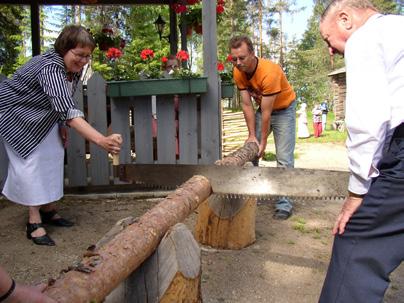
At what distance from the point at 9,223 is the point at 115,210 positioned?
3.97ft

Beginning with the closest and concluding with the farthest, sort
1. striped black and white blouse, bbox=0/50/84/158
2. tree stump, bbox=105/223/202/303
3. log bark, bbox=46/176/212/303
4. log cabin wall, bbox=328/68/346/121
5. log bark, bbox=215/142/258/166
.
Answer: log bark, bbox=46/176/212/303, tree stump, bbox=105/223/202/303, striped black and white blouse, bbox=0/50/84/158, log bark, bbox=215/142/258/166, log cabin wall, bbox=328/68/346/121

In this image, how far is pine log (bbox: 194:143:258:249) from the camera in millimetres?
4266

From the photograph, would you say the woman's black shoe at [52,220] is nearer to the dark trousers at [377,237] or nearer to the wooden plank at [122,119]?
the wooden plank at [122,119]

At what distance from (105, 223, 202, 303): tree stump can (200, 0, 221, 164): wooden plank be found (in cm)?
352

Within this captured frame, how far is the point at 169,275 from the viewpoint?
2303 millimetres

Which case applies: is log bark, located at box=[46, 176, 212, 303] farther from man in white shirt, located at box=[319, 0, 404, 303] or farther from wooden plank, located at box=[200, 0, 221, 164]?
wooden plank, located at box=[200, 0, 221, 164]

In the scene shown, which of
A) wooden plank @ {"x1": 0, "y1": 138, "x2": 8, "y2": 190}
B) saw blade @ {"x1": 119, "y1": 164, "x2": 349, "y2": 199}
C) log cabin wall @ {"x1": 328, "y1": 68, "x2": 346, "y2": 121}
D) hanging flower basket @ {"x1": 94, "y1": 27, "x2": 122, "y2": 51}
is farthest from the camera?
log cabin wall @ {"x1": 328, "y1": 68, "x2": 346, "y2": 121}

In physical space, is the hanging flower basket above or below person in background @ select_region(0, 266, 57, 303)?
above

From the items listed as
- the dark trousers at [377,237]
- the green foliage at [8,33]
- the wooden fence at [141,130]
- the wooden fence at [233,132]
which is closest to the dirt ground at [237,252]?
the wooden fence at [141,130]

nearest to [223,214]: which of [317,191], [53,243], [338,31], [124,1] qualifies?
[317,191]

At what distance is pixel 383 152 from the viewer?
2.19 m

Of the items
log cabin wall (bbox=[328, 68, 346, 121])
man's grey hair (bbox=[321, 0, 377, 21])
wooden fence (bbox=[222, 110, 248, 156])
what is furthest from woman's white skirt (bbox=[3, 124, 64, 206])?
log cabin wall (bbox=[328, 68, 346, 121])

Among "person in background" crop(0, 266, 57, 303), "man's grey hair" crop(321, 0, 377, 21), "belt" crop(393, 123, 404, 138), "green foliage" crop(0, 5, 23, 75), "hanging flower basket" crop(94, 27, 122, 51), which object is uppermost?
"green foliage" crop(0, 5, 23, 75)

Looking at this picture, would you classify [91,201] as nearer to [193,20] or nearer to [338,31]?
[193,20]
